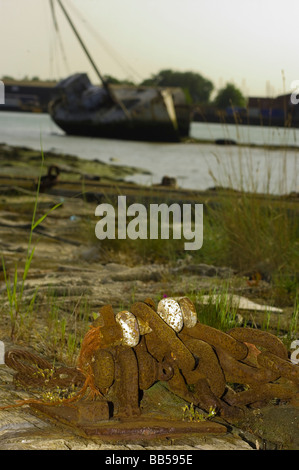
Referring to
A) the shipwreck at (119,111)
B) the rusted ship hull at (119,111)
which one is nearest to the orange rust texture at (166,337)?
the shipwreck at (119,111)

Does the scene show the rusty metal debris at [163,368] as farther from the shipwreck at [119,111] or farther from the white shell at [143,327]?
the shipwreck at [119,111]

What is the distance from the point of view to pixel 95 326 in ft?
4.97

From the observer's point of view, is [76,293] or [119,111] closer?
[76,293]

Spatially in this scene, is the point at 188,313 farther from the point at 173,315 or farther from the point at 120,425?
the point at 120,425

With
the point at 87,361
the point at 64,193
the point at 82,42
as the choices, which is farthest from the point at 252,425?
the point at 82,42

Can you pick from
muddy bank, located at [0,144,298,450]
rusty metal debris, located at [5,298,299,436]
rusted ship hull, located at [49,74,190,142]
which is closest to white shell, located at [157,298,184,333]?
rusty metal debris, located at [5,298,299,436]

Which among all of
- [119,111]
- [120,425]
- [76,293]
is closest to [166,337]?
[120,425]

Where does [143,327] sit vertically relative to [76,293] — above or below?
above

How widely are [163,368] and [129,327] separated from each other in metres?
0.15

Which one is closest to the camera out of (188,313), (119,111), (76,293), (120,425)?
(120,425)

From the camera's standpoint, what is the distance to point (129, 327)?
1.47 metres

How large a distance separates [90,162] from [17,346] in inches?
782

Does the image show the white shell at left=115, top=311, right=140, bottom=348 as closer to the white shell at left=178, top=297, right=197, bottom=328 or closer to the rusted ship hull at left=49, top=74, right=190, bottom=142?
the white shell at left=178, top=297, right=197, bottom=328

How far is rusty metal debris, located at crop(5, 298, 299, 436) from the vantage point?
146 cm
